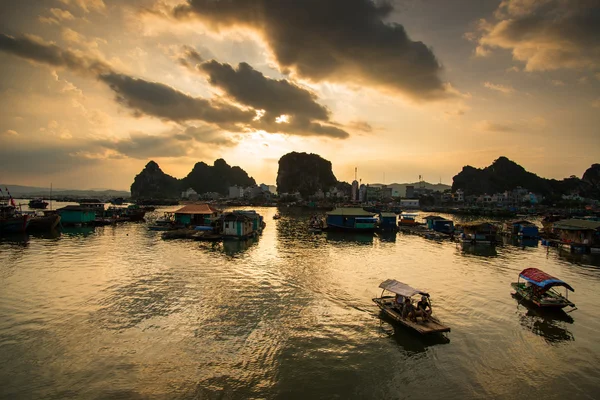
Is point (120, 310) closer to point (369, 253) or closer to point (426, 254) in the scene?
point (369, 253)

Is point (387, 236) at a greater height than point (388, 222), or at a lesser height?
lesser

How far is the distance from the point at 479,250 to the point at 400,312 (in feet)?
117

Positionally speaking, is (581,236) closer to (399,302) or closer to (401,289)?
(401,289)

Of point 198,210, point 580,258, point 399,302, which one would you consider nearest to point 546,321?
point 399,302

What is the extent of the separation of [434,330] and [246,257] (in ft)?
85.4

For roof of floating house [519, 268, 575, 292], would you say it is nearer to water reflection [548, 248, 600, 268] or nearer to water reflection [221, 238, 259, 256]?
water reflection [548, 248, 600, 268]

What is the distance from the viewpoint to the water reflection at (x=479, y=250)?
1732 inches

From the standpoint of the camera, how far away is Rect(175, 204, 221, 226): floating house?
2354 inches

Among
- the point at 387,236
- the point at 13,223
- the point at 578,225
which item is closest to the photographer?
the point at 578,225

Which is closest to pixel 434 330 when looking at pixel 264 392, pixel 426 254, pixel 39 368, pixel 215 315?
pixel 264 392

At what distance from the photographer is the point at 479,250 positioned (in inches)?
1859

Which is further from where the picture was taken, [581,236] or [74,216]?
[74,216]

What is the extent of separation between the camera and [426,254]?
4372cm

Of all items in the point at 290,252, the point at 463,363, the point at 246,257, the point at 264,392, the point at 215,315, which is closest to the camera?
the point at 264,392
